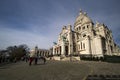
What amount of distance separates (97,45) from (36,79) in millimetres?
41667

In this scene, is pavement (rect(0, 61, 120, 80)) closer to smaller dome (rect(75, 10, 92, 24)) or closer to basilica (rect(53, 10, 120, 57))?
basilica (rect(53, 10, 120, 57))

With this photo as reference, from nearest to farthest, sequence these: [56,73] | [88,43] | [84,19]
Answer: [56,73]
[88,43]
[84,19]

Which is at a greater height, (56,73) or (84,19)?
(84,19)

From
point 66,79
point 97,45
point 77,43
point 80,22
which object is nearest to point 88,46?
point 97,45

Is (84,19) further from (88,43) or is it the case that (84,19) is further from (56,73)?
(56,73)

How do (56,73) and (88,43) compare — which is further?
(88,43)

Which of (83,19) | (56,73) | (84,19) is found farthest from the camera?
(83,19)

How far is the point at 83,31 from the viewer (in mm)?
58531

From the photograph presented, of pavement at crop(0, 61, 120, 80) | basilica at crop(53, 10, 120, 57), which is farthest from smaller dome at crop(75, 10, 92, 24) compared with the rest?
pavement at crop(0, 61, 120, 80)

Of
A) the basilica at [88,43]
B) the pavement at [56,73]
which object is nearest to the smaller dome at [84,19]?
the basilica at [88,43]

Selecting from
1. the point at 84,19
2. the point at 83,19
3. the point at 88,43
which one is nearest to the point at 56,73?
the point at 88,43

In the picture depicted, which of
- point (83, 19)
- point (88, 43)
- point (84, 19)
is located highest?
point (83, 19)

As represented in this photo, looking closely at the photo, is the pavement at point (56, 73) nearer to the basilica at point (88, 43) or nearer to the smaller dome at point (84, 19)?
the basilica at point (88, 43)

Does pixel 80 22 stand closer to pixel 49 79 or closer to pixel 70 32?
pixel 70 32
